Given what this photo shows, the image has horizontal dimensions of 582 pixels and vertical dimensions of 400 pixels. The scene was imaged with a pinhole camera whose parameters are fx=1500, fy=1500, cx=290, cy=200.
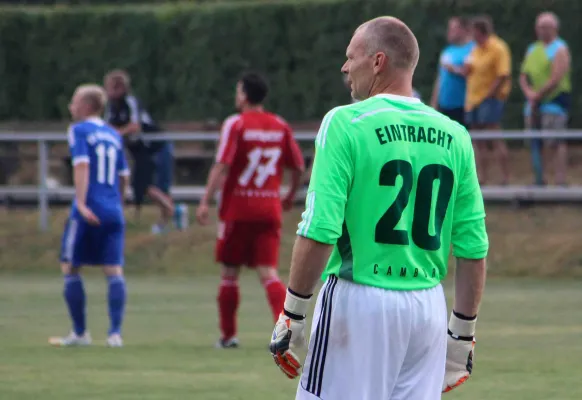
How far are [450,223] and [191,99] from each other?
19570 millimetres

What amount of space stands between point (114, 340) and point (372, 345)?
667cm

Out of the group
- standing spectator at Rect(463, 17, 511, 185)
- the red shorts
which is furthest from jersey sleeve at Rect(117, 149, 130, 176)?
standing spectator at Rect(463, 17, 511, 185)

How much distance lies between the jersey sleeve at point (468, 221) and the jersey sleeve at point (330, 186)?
0.49 m

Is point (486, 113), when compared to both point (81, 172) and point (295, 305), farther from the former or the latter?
point (295, 305)

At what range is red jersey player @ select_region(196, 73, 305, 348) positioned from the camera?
11.3 metres

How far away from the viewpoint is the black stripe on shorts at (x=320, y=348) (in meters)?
5.00

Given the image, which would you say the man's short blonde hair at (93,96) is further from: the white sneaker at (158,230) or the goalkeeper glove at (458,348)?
the white sneaker at (158,230)

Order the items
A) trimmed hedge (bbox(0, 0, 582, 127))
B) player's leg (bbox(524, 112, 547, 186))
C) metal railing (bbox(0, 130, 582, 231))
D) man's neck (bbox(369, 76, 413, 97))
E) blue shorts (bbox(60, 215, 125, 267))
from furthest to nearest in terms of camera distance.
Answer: trimmed hedge (bbox(0, 0, 582, 127)) → player's leg (bbox(524, 112, 547, 186)) → metal railing (bbox(0, 130, 582, 231)) → blue shorts (bbox(60, 215, 125, 267)) → man's neck (bbox(369, 76, 413, 97))

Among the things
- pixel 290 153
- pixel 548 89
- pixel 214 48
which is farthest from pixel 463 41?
pixel 290 153

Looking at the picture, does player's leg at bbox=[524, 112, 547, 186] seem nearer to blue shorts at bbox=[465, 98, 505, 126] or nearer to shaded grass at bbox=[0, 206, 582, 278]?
shaded grass at bbox=[0, 206, 582, 278]

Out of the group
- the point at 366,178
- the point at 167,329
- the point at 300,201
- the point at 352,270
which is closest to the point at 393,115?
the point at 366,178

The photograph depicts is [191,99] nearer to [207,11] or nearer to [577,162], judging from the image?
[207,11]

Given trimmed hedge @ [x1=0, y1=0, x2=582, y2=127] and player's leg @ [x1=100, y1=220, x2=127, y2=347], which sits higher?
trimmed hedge @ [x1=0, y1=0, x2=582, y2=127]

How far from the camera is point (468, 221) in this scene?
5234 millimetres
